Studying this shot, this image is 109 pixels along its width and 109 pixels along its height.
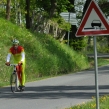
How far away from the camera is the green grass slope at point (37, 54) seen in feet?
77.2

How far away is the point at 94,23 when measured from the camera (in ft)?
28.7

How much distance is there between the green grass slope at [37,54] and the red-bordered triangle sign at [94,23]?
12.1 metres

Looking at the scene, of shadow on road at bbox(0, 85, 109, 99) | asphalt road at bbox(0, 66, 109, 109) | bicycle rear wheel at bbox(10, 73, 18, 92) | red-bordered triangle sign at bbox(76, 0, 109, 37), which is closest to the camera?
red-bordered triangle sign at bbox(76, 0, 109, 37)

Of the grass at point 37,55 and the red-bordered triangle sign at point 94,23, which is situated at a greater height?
the red-bordered triangle sign at point 94,23

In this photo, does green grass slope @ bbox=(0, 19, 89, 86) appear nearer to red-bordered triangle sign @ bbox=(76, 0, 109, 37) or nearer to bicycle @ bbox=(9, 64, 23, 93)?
bicycle @ bbox=(9, 64, 23, 93)

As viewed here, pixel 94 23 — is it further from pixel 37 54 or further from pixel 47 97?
pixel 37 54

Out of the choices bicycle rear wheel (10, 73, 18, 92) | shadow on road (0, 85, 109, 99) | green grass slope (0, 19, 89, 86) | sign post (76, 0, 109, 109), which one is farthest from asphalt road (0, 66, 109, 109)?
green grass slope (0, 19, 89, 86)

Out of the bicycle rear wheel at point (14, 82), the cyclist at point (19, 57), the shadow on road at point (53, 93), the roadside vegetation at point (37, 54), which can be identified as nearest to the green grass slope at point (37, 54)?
the roadside vegetation at point (37, 54)

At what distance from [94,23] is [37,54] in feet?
59.5

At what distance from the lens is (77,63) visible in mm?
33938

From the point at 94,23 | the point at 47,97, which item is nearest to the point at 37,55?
the point at 47,97

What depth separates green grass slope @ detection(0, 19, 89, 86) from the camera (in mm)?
23544

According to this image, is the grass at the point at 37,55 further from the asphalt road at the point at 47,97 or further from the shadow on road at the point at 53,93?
the asphalt road at the point at 47,97

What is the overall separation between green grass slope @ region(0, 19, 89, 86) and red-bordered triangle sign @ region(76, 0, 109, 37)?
478 inches
